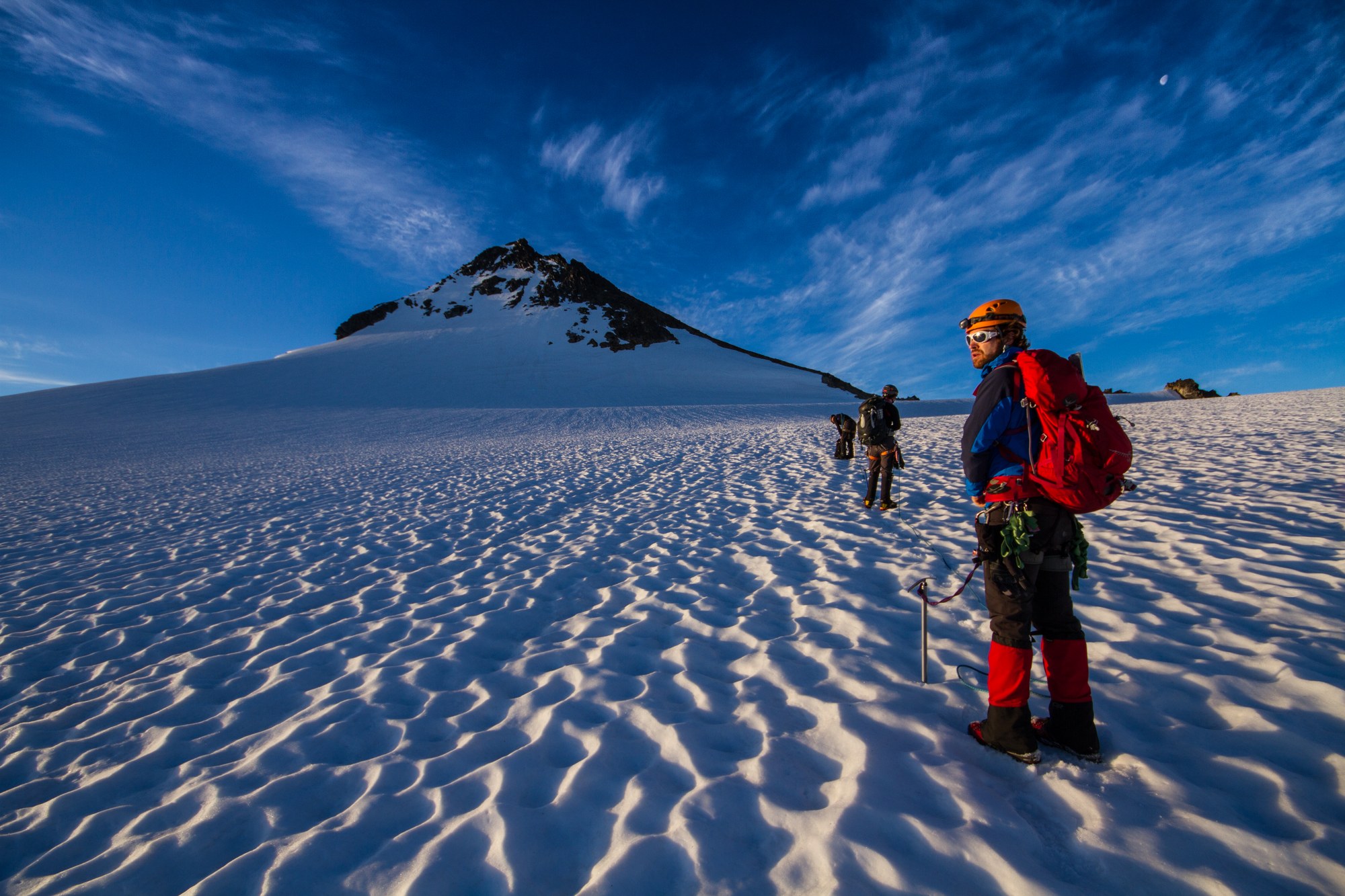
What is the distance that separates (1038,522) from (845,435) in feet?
29.6

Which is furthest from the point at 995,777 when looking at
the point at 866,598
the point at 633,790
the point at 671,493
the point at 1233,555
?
the point at 671,493

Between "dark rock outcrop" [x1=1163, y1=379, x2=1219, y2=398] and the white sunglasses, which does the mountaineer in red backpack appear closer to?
the white sunglasses

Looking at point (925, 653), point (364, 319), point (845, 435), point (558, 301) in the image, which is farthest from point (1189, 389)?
point (364, 319)

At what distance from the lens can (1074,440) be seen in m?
2.45

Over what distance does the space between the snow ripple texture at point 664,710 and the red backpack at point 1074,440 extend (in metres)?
1.45

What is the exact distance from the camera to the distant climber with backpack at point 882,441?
7.85m

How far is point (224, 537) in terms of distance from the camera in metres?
8.54

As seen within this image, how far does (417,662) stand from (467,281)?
317ft

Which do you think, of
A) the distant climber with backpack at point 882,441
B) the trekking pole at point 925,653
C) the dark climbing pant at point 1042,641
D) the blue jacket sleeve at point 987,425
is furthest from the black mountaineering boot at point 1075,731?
the distant climber with backpack at point 882,441

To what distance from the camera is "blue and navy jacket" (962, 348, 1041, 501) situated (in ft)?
8.91

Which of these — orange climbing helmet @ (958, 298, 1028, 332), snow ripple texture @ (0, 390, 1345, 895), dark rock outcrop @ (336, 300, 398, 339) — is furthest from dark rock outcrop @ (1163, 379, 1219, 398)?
dark rock outcrop @ (336, 300, 398, 339)

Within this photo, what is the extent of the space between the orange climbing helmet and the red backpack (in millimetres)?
452

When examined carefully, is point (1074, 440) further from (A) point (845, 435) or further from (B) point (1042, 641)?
(A) point (845, 435)

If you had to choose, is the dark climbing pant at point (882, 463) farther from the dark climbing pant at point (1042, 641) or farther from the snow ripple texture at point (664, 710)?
the dark climbing pant at point (1042, 641)
